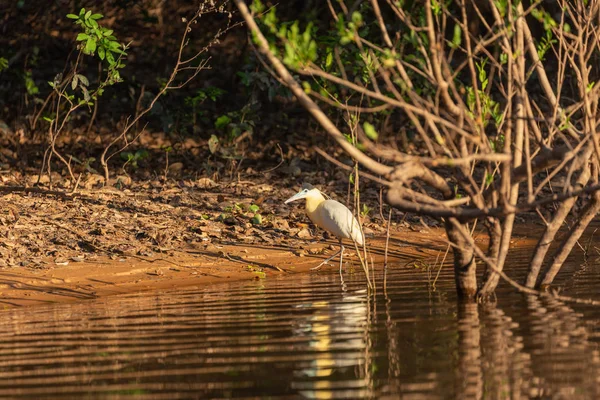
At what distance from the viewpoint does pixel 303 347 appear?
7.23 m

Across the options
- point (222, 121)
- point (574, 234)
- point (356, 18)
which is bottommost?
point (574, 234)

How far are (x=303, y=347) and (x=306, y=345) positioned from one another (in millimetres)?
73

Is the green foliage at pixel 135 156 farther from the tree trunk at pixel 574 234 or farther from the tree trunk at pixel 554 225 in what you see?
the tree trunk at pixel 554 225

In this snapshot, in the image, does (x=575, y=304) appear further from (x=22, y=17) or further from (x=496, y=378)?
(x=22, y=17)

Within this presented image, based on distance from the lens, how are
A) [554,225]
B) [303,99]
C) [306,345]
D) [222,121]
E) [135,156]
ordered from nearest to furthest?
[303,99] → [306,345] → [554,225] → [135,156] → [222,121]

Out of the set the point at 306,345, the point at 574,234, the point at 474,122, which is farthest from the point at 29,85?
the point at 474,122

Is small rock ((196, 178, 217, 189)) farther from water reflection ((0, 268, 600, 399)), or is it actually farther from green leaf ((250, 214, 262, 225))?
water reflection ((0, 268, 600, 399))

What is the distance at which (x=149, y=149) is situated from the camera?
17016mm

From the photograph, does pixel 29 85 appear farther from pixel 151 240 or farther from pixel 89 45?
pixel 151 240

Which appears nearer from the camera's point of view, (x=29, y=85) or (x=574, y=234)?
(x=574, y=234)

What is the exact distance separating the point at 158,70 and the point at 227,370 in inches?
502

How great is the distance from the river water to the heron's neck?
6.83 ft

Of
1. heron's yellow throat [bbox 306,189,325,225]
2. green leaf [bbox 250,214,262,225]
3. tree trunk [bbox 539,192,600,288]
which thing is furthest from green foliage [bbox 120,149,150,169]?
tree trunk [bbox 539,192,600,288]

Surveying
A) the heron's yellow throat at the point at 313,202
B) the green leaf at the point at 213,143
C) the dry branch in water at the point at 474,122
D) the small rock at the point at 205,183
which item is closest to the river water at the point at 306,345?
the dry branch in water at the point at 474,122
